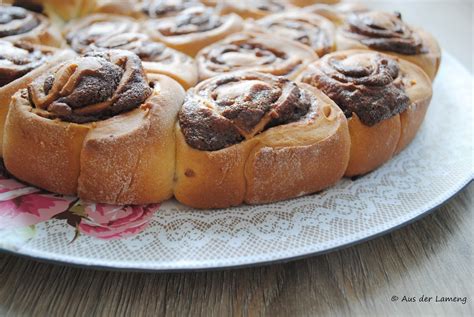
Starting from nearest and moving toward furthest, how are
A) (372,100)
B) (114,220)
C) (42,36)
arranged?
(114,220)
(372,100)
(42,36)

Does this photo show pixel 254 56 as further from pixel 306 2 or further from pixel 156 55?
pixel 306 2

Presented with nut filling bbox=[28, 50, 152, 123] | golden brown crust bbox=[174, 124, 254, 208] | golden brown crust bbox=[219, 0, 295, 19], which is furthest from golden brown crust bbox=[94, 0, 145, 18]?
golden brown crust bbox=[174, 124, 254, 208]

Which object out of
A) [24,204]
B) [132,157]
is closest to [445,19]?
[132,157]

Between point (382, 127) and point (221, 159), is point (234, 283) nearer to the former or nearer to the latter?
point (221, 159)

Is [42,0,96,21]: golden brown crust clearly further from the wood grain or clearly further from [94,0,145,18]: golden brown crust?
the wood grain

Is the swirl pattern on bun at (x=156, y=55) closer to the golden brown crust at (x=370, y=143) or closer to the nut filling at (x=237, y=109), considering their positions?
the nut filling at (x=237, y=109)
